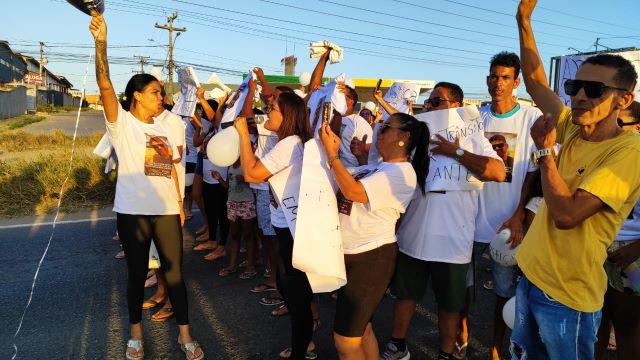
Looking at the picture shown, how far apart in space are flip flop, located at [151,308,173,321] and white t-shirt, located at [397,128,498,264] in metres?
2.27

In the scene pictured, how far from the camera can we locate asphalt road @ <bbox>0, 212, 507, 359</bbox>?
3285 mm

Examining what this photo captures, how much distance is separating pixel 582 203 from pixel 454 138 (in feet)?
4.37

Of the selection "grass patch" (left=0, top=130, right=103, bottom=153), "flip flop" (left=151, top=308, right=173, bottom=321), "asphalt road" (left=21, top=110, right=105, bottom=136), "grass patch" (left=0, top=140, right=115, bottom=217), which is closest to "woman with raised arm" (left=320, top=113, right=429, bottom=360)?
"flip flop" (left=151, top=308, right=173, bottom=321)

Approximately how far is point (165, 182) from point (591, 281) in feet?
8.92

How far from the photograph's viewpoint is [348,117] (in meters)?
4.05

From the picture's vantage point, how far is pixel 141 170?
3100mm

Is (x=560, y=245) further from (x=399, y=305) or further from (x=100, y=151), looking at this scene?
(x=100, y=151)

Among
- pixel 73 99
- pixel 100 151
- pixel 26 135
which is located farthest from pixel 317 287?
pixel 73 99

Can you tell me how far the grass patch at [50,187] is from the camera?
23.6 ft

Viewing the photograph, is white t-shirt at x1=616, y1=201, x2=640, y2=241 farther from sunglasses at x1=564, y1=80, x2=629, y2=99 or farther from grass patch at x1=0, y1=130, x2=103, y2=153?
grass patch at x1=0, y1=130, x2=103, y2=153

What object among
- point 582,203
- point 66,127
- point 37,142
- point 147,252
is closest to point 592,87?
point 582,203

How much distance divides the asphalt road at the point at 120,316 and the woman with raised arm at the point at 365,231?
1015 mm

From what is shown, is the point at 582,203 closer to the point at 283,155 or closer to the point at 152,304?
the point at 283,155

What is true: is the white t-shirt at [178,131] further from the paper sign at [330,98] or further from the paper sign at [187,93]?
the paper sign at [187,93]
